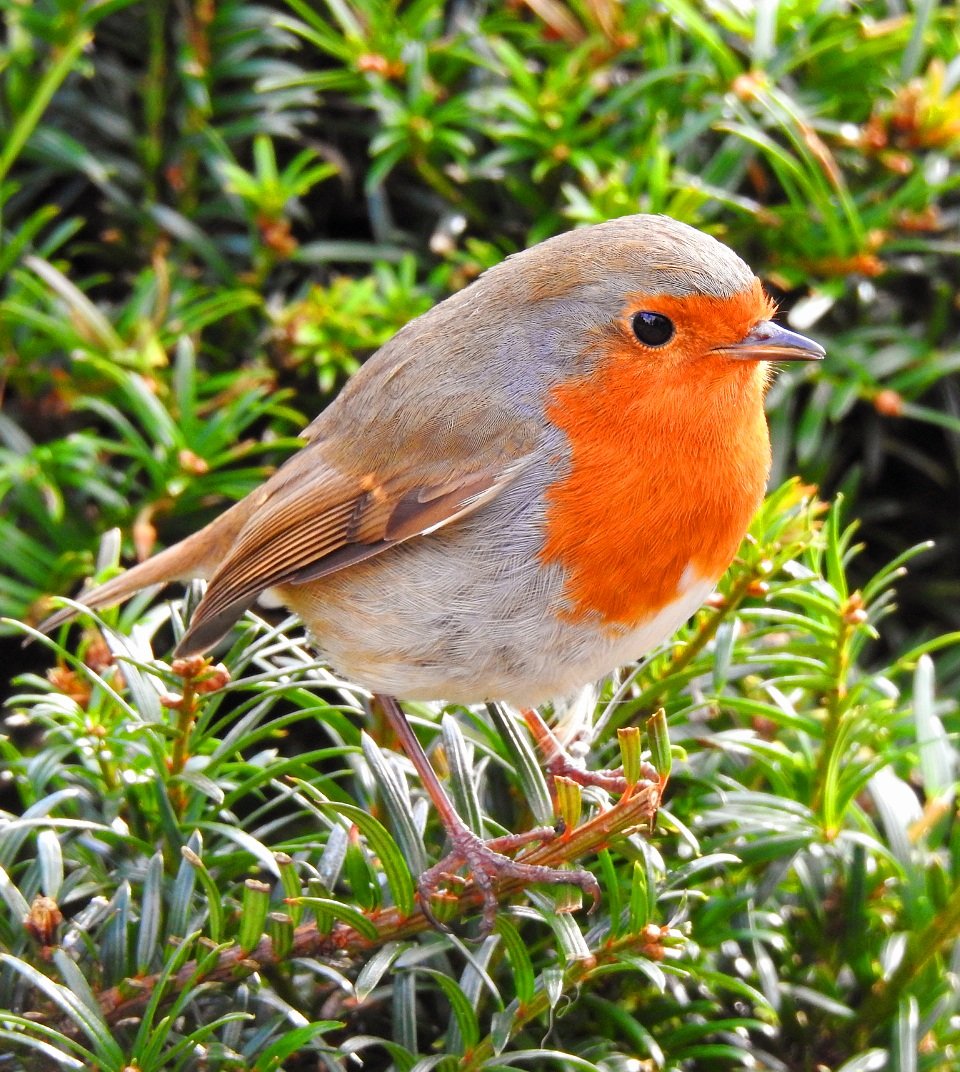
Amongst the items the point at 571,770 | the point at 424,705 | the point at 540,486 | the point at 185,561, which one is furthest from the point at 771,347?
the point at 185,561

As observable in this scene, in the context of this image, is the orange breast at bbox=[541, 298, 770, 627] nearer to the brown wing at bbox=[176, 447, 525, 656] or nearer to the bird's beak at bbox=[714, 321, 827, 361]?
the bird's beak at bbox=[714, 321, 827, 361]

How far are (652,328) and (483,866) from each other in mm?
892

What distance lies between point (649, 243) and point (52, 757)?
3.91ft

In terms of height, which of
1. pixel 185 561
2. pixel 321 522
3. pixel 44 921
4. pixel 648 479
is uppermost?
pixel 648 479

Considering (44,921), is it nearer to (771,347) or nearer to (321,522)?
(321,522)

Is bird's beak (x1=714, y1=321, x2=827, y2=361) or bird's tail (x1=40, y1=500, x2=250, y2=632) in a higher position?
bird's beak (x1=714, y1=321, x2=827, y2=361)

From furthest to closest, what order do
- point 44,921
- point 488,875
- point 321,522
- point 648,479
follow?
point 321,522
point 648,479
point 488,875
point 44,921

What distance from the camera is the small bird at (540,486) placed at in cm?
213

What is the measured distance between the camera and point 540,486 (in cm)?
220

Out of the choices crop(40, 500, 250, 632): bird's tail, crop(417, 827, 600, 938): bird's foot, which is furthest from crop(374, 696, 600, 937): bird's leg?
crop(40, 500, 250, 632): bird's tail

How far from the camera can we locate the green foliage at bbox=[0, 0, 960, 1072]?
70.7 inches

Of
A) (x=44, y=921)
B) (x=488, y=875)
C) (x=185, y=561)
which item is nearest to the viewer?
(x=44, y=921)

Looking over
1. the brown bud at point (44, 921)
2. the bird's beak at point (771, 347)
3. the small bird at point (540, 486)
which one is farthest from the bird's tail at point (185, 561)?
the bird's beak at point (771, 347)

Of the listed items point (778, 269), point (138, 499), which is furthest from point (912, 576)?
point (138, 499)
